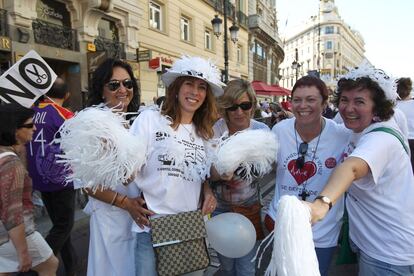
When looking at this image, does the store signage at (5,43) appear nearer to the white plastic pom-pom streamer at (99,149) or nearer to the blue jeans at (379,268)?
the white plastic pom-pom streamer at (99,149)

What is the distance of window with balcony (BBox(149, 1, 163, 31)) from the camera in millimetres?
14359

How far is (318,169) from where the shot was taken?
207 centimetres

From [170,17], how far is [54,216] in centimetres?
1370

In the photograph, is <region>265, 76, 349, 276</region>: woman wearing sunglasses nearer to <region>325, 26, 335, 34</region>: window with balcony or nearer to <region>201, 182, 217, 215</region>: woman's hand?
<region>201, 182, 217, 215</region>: woman's hand

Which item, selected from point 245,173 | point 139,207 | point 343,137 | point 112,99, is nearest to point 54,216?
point 112,99

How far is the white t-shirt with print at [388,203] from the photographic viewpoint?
1.67 m

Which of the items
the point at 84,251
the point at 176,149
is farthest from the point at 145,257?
the point at 84,251

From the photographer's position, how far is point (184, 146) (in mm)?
1967

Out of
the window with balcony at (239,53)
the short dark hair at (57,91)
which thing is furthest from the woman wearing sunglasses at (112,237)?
the window with balcony at (239,53)

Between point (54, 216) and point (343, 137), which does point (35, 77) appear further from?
point (343, 137)

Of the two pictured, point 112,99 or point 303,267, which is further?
point 112,99

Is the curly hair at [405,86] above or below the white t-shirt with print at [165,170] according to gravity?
above

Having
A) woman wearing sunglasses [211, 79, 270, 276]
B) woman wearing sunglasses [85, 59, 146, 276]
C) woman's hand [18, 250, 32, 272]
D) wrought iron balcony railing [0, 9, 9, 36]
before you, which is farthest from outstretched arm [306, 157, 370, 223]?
wrought iron balcony railing [0, 9, 9, 36]

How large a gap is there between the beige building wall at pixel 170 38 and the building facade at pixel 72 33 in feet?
2.81
